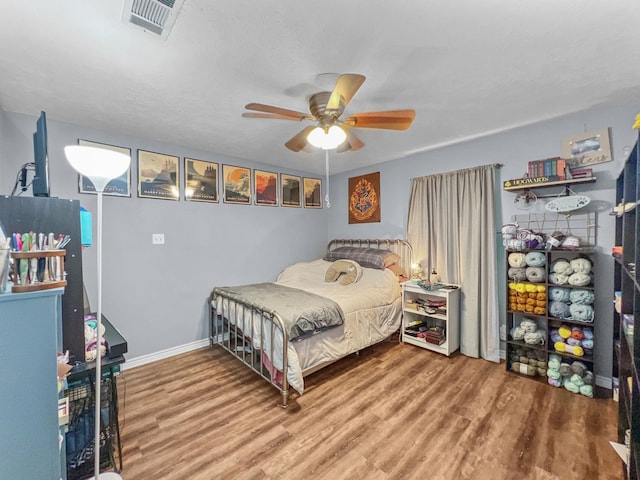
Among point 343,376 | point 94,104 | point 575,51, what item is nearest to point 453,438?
point 343,376

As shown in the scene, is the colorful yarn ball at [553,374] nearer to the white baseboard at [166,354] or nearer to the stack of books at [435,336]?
the white baseboard at [166,354]

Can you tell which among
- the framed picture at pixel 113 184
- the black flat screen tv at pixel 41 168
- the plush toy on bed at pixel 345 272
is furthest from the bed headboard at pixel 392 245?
the black flat screen tv at pixel 41 168

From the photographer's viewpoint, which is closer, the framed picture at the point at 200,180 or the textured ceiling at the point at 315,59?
the textured ceiling at the point at 315,59

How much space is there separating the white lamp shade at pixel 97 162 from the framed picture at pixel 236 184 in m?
2.30

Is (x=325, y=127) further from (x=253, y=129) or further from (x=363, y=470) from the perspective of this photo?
(x=363, y=470)

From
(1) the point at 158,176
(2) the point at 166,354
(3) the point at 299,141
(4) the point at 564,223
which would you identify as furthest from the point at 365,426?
(1) the point at 158,176

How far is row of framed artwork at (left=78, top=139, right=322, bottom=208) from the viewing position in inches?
112

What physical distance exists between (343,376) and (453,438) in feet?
3.43

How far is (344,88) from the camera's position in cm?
157

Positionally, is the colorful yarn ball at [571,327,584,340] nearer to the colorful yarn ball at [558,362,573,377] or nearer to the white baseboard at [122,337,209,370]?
the colorful yarn ball at [558,362,573,377]

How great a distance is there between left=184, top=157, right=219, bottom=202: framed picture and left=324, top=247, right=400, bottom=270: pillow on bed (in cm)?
196

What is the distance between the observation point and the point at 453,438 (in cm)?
183

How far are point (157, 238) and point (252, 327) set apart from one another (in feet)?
5.06

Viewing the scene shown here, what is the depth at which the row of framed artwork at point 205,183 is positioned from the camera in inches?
112
